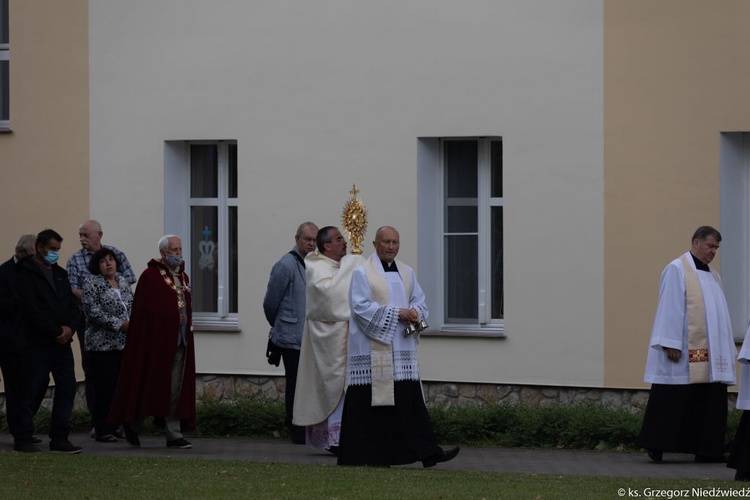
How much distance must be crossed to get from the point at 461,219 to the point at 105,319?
4240mm

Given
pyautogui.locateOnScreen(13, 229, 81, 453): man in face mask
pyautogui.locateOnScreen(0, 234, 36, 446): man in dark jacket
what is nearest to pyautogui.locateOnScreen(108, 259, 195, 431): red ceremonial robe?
pyautogui.locateOnScreen(13, 229, 81, 453): man in face mask

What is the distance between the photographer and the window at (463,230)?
54.6 ft

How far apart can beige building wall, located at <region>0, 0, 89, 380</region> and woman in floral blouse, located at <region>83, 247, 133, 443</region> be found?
119 inches

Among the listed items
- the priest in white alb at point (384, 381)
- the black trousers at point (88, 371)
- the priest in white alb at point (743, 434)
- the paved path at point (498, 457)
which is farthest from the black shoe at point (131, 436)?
the priest in white alb at point (743, 434)

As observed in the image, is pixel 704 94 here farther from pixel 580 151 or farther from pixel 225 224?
pixel 225 224

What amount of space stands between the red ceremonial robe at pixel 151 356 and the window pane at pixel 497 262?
12.3 feet

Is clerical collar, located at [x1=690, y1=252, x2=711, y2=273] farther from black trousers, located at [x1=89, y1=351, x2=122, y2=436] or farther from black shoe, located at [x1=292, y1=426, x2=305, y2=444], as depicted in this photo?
black trousers, located at [x1=89, y1=351, x2=122, y2=436]

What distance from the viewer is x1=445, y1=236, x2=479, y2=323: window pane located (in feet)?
55.2

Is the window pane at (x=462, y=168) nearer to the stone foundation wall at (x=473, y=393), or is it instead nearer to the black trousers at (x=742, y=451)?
the stone foundation wall at (x=473, y=393)

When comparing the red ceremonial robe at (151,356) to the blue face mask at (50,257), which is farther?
the red ceremonial robe at (151,356)

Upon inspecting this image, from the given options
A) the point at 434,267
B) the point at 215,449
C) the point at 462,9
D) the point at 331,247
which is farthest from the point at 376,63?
the point at 215,449

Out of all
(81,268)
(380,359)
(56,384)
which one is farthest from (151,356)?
(380,359)

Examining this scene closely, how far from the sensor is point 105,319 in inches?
574

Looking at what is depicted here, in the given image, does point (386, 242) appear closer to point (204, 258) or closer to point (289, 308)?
point (289, 308)
